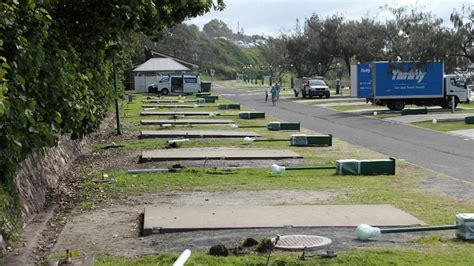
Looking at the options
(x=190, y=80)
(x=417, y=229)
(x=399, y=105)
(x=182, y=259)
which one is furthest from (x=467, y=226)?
(x=190, y=80)

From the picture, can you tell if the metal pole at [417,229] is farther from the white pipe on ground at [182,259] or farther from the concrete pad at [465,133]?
the concrete pad at [465,133]

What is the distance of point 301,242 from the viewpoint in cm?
801

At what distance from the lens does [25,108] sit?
6.52 m

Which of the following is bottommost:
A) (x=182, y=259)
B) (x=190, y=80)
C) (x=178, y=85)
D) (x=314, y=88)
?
(x=182, y=259)

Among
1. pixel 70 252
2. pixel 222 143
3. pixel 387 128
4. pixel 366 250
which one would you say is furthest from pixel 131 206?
pixel 387 128

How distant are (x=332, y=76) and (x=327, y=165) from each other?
305ft

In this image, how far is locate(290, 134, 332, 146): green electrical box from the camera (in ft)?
65.7

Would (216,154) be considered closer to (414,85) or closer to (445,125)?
(445,125)

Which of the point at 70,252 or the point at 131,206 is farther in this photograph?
the point at 131,206

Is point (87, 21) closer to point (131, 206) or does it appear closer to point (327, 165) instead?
point (131, 206)

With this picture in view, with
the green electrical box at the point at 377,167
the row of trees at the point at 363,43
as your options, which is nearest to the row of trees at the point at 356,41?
the row of trees at the point at 363,43

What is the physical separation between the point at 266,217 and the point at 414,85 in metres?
32.3

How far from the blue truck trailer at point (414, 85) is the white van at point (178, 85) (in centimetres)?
2839

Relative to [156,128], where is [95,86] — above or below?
above
